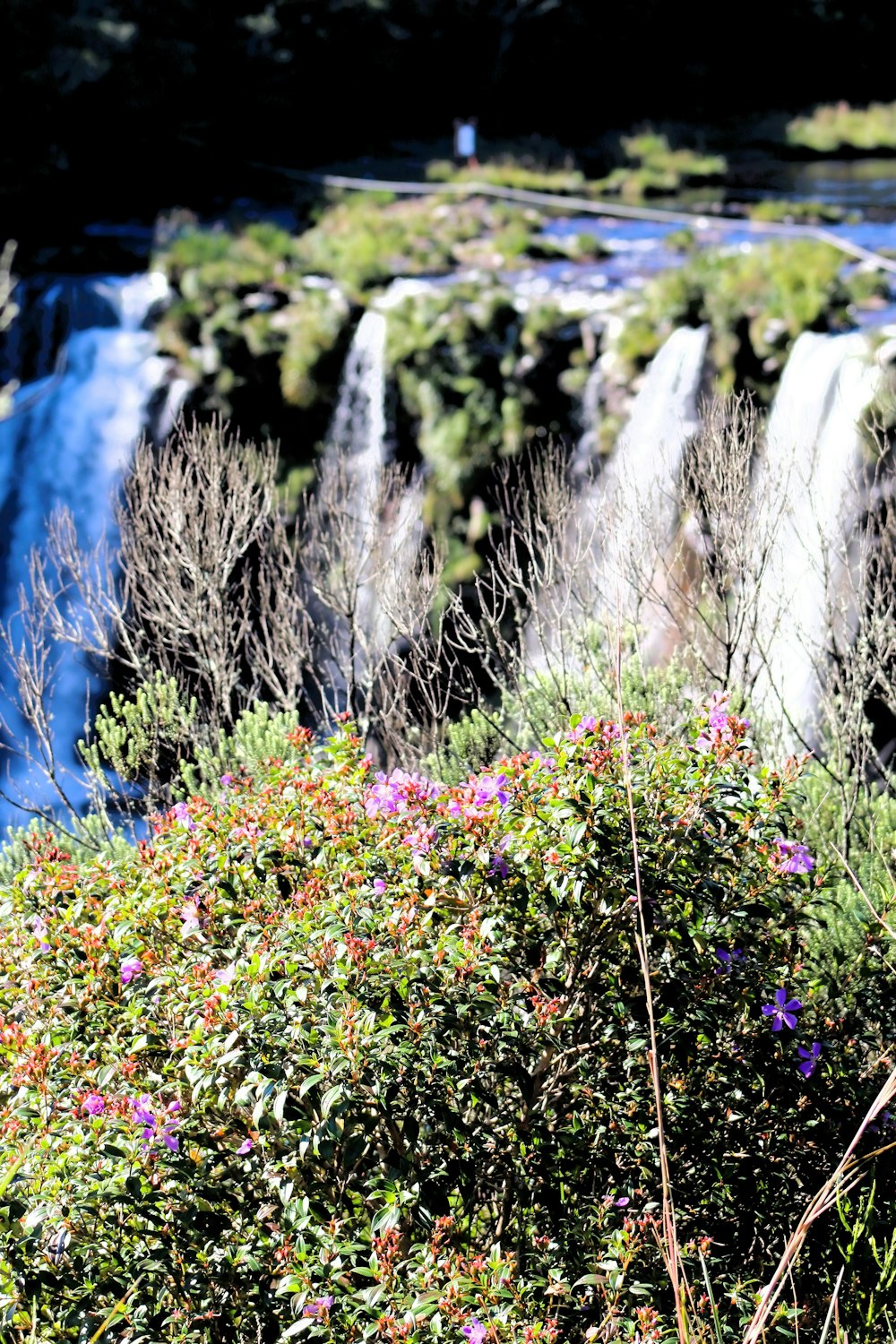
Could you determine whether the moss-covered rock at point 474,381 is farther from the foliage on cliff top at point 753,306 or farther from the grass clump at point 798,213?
the grass clump at point 798,213

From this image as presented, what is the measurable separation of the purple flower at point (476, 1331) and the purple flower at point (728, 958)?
1196 millimetres

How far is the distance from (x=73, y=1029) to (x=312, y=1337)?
1.05 meters

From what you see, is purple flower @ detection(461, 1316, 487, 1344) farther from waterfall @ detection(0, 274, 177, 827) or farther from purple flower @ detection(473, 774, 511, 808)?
waterfall @ detection(0, 274, 177, 827)

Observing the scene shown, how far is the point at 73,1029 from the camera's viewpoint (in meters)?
3.71

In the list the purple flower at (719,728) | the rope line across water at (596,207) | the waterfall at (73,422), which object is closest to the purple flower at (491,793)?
the purple flower at (719,728)

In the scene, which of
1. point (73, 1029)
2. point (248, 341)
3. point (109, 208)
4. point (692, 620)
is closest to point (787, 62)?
point (109, 208)

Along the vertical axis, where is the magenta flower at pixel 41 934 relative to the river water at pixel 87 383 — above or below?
below

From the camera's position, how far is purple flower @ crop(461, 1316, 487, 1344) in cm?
300

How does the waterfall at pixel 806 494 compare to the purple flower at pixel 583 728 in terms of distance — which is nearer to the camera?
the purple flower at pixel 583 728

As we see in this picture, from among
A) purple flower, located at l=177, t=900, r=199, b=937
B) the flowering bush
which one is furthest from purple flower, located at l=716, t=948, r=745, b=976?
purple flower, located at l=177, t=900, r=199, b=937

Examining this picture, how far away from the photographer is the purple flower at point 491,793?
146 inches

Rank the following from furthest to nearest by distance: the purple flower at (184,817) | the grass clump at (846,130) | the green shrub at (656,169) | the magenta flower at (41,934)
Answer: the grass clump at (846,130) → the green shrub at (656,169) → the purple flower at (184,817) → the magenta flower at (41,934)

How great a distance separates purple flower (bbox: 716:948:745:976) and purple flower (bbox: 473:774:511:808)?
74 cm

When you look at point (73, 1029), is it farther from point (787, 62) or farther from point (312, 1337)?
point (787, 62)
